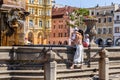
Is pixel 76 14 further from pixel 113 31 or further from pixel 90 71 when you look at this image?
pixel 90 71

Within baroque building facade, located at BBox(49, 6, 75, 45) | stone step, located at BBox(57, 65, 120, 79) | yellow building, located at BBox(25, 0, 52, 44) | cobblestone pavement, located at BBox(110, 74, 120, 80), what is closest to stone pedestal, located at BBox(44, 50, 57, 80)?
stone step, located at BBox(57, 65, 120, 79)

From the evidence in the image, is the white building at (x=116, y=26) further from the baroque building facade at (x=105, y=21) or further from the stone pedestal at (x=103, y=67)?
the stone pedestal at (x=103, y=67)

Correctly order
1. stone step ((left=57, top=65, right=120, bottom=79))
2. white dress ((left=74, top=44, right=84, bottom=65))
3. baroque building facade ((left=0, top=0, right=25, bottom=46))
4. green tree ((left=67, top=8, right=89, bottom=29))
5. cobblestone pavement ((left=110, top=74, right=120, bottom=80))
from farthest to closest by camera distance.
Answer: green tree ((left=67, top=8, right=89, bottom=29))
baroque building facade ((left=0, top=0, right=25, bottom=46))
cobblestone pavement ((left=110, top=74, right=120, bottom=80))
white dress ((left=74, top=44, right=84, bottom=65))
stone step ((left=57, top=65, right=120, bottom=79))

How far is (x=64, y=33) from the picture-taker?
309ft

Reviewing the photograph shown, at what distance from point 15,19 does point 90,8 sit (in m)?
75.6

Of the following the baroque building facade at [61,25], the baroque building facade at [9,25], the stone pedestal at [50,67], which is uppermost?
the baroque building facade at [9,25]

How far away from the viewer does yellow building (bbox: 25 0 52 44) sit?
78.6 metres

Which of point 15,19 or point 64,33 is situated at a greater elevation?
point 15,19

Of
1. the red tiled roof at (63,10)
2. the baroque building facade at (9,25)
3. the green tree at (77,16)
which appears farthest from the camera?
the red tiled roof at (63,10)

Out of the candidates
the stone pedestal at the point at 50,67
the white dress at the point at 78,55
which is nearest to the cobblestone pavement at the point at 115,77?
the white dress at the point at 78,55

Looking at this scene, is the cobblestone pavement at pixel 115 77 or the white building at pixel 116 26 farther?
the white building at pixel 116 26

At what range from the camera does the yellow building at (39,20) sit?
78625 mm

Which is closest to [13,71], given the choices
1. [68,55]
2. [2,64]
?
[2,64]

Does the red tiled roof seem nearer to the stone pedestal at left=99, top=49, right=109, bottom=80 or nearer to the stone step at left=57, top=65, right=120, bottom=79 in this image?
the stone step at left=57, top=65, right=120, bottom=79
